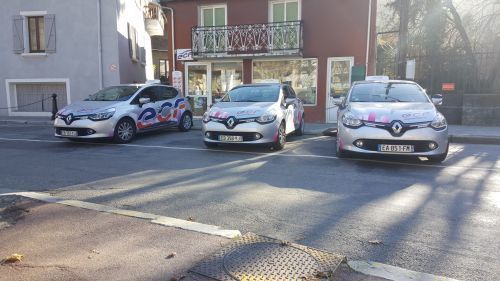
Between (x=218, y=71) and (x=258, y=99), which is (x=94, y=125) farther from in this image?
(x=218, y=71)

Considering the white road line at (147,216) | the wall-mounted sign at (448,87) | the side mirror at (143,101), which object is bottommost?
the white road line at (147,216)

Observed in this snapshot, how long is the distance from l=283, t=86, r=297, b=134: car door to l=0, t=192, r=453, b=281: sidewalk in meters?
5.82

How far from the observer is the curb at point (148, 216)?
4.10 m

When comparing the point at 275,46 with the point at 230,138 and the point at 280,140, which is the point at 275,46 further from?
the point at 230,138

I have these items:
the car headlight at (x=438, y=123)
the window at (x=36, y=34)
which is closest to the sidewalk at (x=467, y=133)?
the car headlight at (x=438, y=123)

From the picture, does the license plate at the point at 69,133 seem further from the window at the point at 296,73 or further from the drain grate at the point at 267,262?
the window at the point at 296,73

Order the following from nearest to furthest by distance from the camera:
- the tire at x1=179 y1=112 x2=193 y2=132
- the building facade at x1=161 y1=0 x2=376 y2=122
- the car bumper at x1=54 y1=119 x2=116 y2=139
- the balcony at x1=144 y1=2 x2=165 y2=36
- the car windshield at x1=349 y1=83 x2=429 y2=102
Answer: the car windshield at x1=349 y1=83 x2=429 y2=102
the car bumper at x1=54 y1=119 x2=116 y2=139
the tire at x1=179 y1=112 x2=193 y2=132
the building facade at x1=161 y1=0 x2=376 y2=122
the balcony at x1=144 y1=2 x2=165 y2=36

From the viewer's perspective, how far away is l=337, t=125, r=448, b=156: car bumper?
715 centimetres

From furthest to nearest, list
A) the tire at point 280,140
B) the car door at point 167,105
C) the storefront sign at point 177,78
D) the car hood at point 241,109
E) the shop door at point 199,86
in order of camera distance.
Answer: the shop door at point 199,86 → the storefront sign at point 177,78 → the car door at point 167,105 → the tire at point 280,140 → the car hood at point 241,109

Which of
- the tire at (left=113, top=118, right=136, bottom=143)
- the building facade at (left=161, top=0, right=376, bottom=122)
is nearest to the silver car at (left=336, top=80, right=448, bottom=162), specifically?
the tire at (left=113, top=118, right=136, bottom=143)

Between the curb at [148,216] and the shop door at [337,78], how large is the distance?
458 inches

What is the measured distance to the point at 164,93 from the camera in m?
12.1

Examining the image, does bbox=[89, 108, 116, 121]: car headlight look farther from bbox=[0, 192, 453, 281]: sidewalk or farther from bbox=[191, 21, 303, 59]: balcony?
bbox=[191, 21, 303, 59]: balcony

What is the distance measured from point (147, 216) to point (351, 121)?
4.41 m
